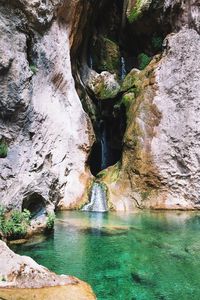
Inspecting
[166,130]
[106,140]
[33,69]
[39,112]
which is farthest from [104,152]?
[33,69]

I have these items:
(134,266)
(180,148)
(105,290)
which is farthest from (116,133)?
(105,290)

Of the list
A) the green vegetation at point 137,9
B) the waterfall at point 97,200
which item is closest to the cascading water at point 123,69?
the green vegetation at point 137,9

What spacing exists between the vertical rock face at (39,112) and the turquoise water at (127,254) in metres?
2.12

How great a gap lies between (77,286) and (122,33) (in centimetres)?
2382

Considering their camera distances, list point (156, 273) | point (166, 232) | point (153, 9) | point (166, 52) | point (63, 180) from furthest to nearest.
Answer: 1. point (153, 9)
2. point (166, 52)
3. point (63, 180)
4. point (166, 232)
5. point (156, 273)

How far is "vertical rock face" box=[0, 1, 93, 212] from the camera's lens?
575 inches

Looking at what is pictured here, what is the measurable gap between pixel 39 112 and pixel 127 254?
9130 millimetres

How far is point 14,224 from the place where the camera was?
11.6 metres

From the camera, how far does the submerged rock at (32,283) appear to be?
6.89 metres

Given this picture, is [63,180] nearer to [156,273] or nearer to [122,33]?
[156,273]

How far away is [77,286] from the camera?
7.63 m

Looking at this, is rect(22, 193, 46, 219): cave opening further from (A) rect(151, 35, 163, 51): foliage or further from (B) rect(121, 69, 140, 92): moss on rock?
(A) rect(151, 35, 163, 51): foliage

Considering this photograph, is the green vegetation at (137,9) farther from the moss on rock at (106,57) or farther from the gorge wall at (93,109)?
the moss on rock at (106,57)

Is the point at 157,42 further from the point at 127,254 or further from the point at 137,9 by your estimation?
the point at 127,254
